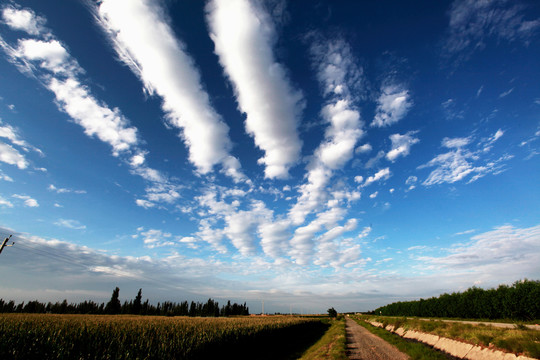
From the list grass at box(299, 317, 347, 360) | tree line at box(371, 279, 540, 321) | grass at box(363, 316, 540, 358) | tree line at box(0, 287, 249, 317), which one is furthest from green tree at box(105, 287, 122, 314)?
grass at box(363, 316, 540, 358)

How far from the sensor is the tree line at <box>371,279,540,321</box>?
33531 millimetres

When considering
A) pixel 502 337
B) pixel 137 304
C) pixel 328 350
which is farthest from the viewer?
pixel 137 304

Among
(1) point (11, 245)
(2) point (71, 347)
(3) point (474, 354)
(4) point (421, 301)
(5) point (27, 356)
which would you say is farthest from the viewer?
(4) point (421, 301)

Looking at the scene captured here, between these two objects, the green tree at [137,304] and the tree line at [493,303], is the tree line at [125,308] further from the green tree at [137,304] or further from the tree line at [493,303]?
the tree line at [493,303]

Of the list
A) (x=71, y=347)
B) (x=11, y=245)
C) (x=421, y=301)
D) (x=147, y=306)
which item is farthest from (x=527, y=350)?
(x=147, y=306)

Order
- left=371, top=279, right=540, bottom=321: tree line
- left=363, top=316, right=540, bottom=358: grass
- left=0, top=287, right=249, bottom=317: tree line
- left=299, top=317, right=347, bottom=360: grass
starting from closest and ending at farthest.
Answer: left=363, top=316, right=540, bottom=358: grass < left=299, top=317, right=347, bottom=360: grass < left=371, top=279, right=540, bottom=321: tree line < left=0, top=287, right=249, bottom=317: tree line

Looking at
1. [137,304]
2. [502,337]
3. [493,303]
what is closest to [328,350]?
[502,337]

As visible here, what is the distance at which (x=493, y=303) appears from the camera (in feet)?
130

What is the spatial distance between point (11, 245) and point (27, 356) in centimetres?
2509

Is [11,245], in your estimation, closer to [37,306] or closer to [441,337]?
[441,337]

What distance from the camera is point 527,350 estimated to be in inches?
422

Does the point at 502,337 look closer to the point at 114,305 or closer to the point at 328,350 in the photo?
the point at 328,350

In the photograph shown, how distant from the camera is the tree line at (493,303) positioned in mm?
33531

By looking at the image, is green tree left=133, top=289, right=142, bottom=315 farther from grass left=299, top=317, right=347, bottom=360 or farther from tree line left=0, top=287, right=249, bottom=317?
grass left=299, top=317, right=347, bottom=360
